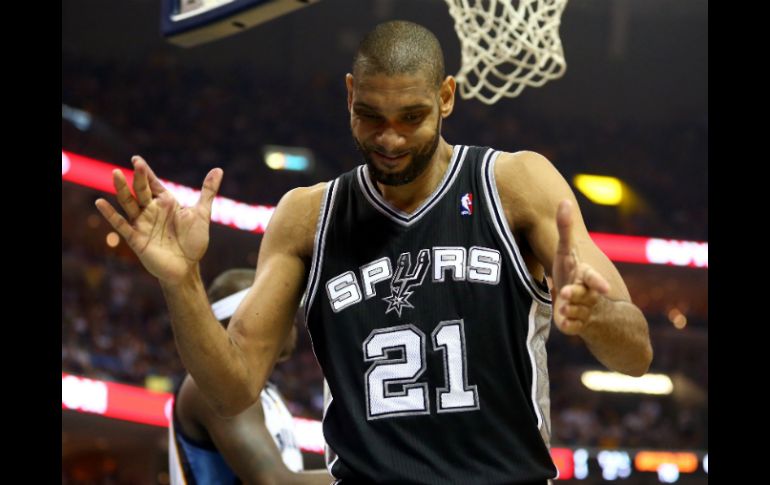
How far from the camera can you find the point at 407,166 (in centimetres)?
282

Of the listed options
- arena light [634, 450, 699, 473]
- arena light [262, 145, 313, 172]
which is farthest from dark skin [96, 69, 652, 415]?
arena light [262, 145, 313, 172]

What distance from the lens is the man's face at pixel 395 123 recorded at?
9.08 ft

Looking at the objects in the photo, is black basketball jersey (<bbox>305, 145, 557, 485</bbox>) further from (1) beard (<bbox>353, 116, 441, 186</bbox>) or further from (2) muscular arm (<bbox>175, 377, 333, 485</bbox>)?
(2) muscular arm (<bbox>175, 377, 333, 485</bbox>)

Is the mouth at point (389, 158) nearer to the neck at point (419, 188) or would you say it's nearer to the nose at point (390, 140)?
the nose at point (390, 140)

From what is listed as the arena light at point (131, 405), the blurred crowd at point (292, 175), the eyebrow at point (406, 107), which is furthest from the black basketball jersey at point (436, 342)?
the blurred crowd at point (292, 175)

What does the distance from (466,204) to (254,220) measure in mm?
16539

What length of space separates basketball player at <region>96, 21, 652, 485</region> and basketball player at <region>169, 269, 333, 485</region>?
1042 mm

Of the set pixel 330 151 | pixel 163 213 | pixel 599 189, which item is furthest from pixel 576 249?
pixel 599 189

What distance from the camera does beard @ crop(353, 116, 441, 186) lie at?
2.80 meters

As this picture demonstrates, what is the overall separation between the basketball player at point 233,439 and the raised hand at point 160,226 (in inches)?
51.3

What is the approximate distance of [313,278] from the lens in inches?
117

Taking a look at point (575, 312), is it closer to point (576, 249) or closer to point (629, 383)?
point (576, 249)
